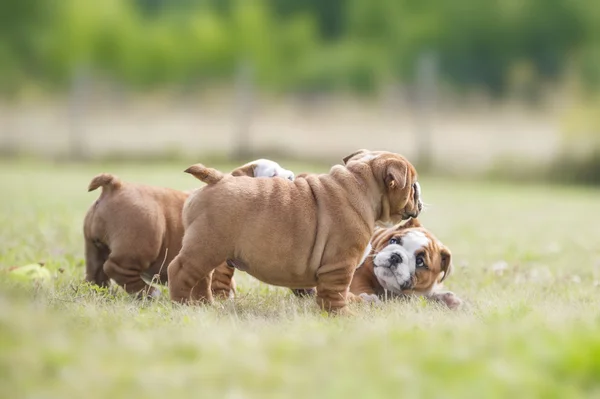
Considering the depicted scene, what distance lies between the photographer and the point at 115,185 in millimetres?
4953

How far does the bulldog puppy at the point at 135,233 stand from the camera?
4.80m

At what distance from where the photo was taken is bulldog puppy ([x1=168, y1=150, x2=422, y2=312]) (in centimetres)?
424

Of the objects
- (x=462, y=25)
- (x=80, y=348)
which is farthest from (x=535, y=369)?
(x=462, y=25)

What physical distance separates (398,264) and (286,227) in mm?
917

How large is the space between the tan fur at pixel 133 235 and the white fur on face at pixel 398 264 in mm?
911

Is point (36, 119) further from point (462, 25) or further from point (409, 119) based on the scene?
point (462, 25)

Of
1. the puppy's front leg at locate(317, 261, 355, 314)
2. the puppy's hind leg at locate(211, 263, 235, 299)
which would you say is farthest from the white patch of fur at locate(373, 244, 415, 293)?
the puppy's hind leg at locate(211, 263, 235, 299)

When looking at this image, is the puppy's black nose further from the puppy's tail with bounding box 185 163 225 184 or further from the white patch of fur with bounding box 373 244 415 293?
the puppy's tail with bounding box 185 163 225 184

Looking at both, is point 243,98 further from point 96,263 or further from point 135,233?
point 135,233

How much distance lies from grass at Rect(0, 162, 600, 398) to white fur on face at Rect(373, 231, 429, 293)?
248 millimetres

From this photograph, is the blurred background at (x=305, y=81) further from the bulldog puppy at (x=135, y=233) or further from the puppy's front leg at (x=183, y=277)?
the puppy's front leg at (x=183, y=277)

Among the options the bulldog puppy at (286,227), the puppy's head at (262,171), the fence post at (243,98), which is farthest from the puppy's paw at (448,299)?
the fence post at (243,98)

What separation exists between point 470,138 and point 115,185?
54.1ft

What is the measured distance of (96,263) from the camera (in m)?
5.04
